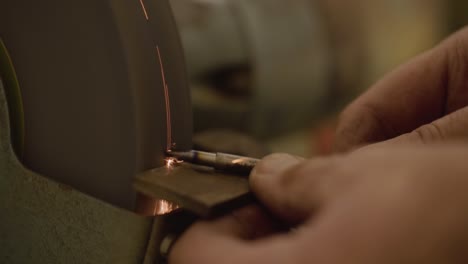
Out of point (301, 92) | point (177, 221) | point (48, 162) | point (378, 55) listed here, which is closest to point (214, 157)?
point (177, 221)

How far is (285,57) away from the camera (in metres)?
1.82

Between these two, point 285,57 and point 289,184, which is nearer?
point 289,184

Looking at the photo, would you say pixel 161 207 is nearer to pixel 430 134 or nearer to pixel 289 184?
pixel 289 184

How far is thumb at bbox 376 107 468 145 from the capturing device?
0.58 metres

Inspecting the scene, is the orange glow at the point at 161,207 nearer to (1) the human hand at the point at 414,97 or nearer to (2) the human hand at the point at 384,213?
(2) the human hand at the point at 384,213

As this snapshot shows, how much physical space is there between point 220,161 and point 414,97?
42 cm

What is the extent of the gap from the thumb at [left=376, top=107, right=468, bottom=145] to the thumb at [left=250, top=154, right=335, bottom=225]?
0.18m

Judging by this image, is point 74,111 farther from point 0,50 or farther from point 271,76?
point 271,76

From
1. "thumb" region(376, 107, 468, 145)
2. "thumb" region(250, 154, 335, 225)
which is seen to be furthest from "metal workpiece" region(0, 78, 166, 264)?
"thumb" region(376, 107, 468, 145)

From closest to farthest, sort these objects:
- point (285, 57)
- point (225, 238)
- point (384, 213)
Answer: point (384, 213)
point (225, 238)
point (285, 57)

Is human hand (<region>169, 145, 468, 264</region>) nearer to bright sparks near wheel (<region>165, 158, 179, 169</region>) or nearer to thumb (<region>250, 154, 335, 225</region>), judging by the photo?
thumb (<region>250, 154, 335, 225</region>)

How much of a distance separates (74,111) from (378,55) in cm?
176

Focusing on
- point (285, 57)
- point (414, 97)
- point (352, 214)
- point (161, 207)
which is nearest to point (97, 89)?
point (161, 207)

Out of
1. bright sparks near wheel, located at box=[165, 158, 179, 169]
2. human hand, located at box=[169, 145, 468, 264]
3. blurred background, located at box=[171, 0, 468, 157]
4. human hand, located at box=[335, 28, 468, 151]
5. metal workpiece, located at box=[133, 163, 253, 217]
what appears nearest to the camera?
human hand, located at box=[169, 145, 468, 264]
